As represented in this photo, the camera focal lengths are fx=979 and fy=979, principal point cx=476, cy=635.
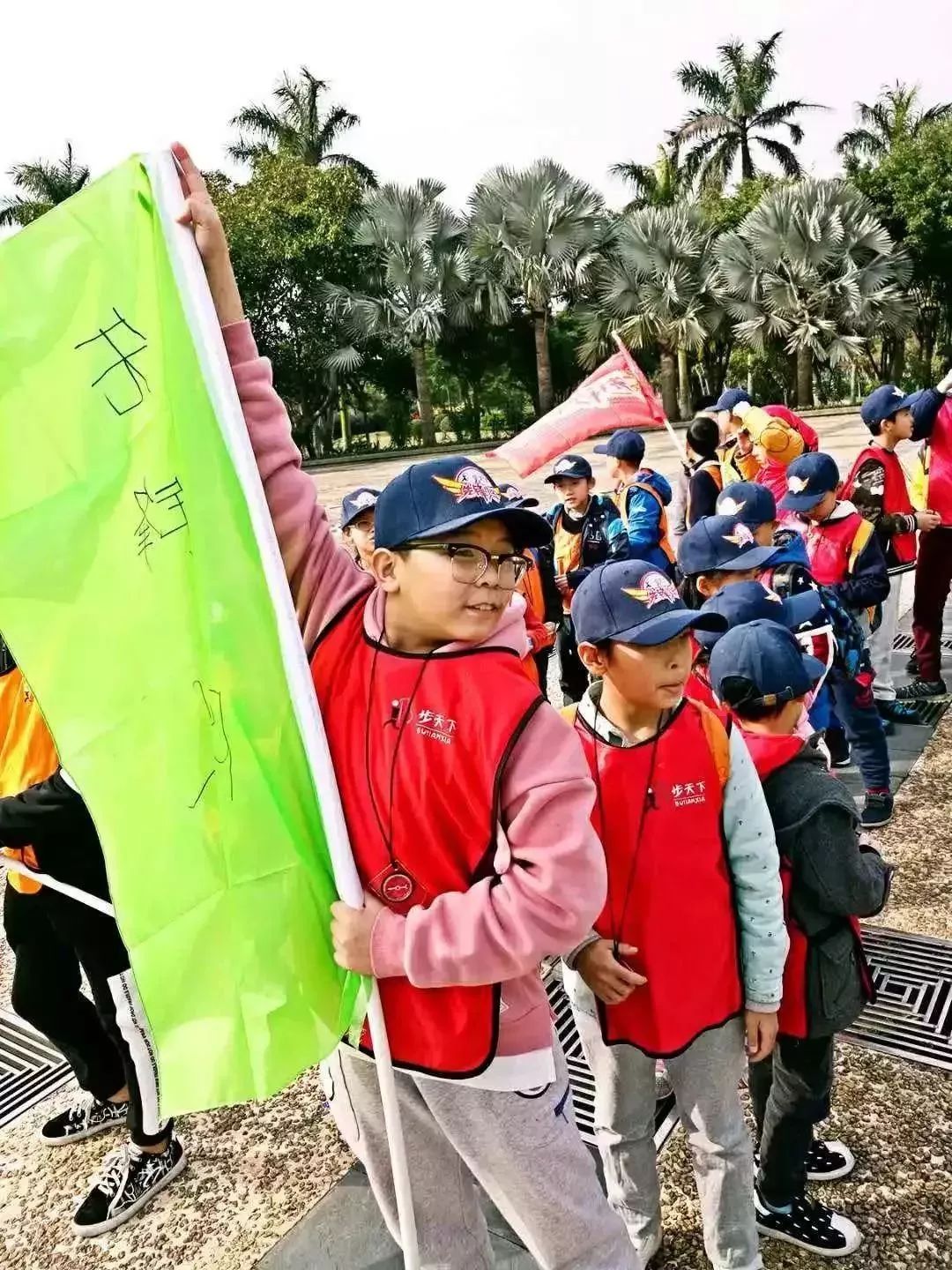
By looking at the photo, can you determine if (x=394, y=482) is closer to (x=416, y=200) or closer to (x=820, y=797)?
(x=820, y=797)

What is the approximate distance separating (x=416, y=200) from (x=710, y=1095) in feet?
96.2

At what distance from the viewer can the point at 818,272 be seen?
25609 millimetres

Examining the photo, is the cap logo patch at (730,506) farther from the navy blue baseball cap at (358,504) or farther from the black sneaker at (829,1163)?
the black sneaker at (829,1163)

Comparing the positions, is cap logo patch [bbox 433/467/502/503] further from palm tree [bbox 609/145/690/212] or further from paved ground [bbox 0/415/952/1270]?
palm tree [bbox 609/145/690/212]

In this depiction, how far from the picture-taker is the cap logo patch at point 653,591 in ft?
6.42

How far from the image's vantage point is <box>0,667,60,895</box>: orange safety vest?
8.39 ft

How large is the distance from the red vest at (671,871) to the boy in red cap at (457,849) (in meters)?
0.33

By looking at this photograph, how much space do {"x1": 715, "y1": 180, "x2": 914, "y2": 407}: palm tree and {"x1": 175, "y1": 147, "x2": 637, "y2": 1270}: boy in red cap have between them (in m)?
26.7

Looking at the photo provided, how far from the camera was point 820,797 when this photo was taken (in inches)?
81.3

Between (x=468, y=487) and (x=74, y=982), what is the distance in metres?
2.13

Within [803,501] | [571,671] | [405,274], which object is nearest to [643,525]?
[803,501]

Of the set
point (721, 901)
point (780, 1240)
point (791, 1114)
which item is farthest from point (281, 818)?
point (780, 1240)

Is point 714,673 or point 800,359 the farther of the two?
point 800,359

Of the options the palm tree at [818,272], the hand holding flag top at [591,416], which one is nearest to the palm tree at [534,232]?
the palm tree at [818,272]
